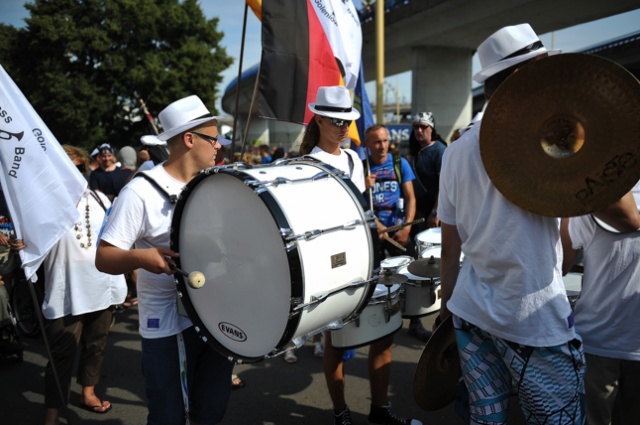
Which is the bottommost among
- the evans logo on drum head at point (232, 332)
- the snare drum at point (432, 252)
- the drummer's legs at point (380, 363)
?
the drummer's legs at point (380, 363)

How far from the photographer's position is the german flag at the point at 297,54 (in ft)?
13.6

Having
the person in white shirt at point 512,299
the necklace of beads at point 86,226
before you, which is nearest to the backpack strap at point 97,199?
the necklace of beads at point 86,226

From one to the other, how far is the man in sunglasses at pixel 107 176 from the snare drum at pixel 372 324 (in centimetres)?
516

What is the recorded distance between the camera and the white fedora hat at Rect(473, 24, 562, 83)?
1902 mm

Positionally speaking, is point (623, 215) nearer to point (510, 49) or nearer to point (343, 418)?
point (510, 49)

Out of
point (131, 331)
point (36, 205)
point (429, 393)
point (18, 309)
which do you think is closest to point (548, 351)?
point (429, 393)

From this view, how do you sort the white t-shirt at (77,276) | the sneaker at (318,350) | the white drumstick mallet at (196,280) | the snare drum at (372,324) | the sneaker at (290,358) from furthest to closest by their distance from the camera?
the sneaker at (318,350) < the sneaker at (290,358) < the white t-shirt at (77,276) < the snare drum at (372,324) < the white drumstick mallet at (196,280)

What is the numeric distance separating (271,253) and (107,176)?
5.98 m

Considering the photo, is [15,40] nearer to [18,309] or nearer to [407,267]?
[18,309]

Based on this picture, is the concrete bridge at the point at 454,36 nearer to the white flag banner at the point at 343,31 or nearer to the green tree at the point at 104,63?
the green tree at the point at 104,63

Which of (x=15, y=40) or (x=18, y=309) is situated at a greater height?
(x=15, y=40)

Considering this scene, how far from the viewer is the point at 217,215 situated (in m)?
2.23

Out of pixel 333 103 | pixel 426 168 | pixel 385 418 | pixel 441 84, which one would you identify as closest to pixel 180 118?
pixel 333 103

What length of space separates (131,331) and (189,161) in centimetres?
377
